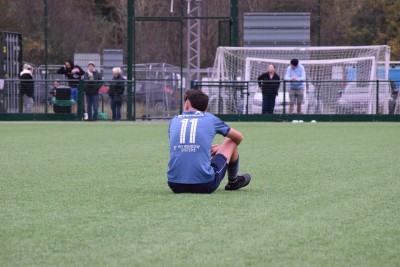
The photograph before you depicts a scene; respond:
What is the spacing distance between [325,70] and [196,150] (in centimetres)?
2218

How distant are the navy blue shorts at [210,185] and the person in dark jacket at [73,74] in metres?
19.3

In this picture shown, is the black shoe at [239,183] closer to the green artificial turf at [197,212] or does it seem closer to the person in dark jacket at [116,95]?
the green artificial turf at [197,212]

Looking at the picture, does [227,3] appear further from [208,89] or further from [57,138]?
[57,138]

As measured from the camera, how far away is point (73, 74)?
28797 millimetres

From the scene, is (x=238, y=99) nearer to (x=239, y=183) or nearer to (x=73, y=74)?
(x=73, y=74)

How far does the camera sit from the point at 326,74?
30.4 meters

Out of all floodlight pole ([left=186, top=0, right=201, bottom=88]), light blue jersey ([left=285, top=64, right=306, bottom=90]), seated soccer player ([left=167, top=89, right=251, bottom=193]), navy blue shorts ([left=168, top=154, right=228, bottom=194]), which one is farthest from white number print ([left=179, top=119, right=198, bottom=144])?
floodlight pole ([left=186, top=0, right=201, bottom=88])

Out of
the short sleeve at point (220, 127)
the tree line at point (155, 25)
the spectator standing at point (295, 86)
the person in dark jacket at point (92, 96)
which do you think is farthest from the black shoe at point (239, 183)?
the tree line at point (155, 25)

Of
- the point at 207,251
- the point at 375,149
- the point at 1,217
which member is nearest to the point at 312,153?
the point at 375,149

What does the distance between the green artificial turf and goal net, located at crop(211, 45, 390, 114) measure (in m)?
11.8

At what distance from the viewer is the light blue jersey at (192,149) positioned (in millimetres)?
8781

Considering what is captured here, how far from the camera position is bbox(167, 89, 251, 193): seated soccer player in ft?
28.9

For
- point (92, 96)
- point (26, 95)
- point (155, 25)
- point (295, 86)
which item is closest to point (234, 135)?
point (295, 86)

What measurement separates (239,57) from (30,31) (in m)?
11.7
